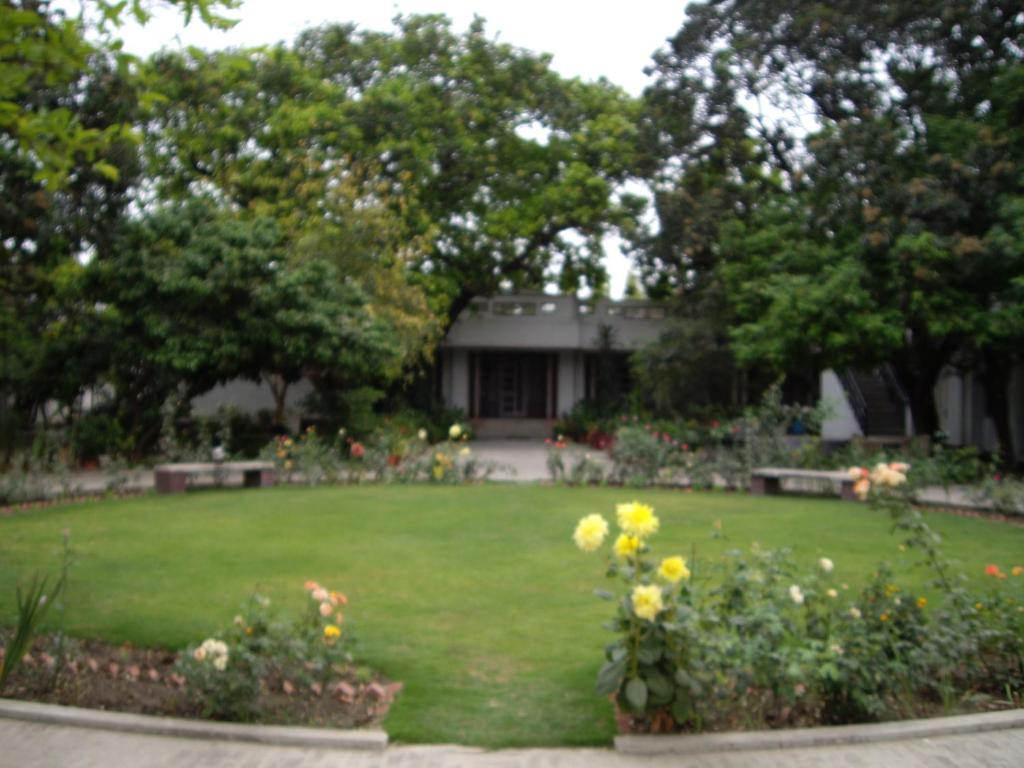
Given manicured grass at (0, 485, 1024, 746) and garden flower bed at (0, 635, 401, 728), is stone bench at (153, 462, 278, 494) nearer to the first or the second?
manicured grass at (0, 485, 1024, 746)

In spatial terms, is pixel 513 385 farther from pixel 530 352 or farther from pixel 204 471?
pixel 204 471

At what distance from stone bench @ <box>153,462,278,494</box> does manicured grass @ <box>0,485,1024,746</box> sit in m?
0.57

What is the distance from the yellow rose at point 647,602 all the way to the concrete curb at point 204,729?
1.44 meters

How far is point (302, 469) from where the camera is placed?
54.0 feet

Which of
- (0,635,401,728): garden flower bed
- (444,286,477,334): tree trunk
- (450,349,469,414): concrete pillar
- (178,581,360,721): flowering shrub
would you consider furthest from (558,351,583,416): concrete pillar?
(178,581,360,721): flowering shrub

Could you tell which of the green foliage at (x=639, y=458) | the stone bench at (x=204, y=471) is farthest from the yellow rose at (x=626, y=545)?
the stone bench at (x=204, y=471)

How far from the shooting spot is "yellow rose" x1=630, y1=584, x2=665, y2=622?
4.70 meters

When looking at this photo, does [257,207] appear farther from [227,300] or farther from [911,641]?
[911,641]

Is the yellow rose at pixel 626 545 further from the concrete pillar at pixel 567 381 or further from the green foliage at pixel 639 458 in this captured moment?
the concrete pillar at pixel 567 381

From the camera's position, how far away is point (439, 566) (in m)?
9.19

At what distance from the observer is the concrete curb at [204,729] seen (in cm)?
498

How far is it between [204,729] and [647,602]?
90.9 inches

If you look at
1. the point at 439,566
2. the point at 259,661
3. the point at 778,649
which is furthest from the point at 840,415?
the point at 259,661

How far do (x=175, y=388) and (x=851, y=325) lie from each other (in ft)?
41.7
